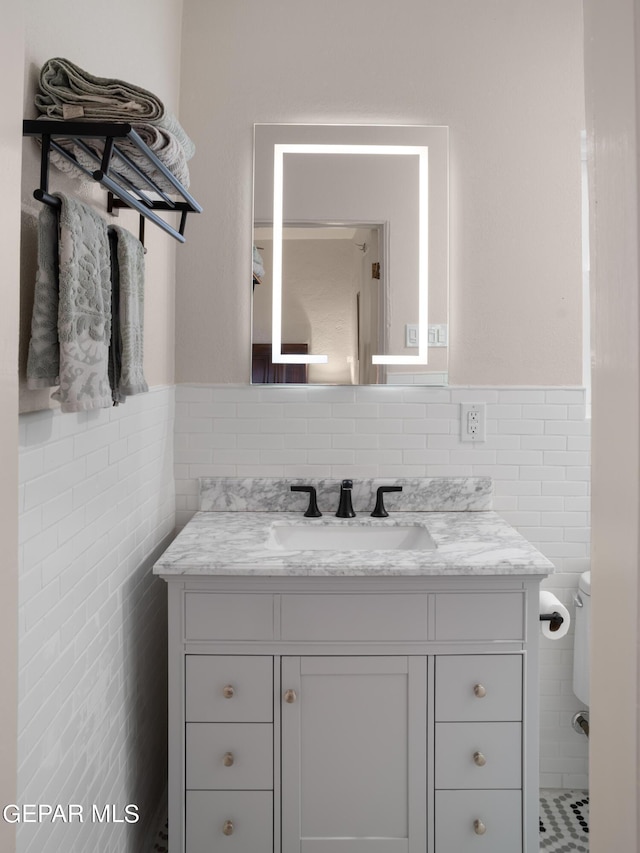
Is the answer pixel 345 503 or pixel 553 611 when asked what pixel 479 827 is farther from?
pixel 345 503

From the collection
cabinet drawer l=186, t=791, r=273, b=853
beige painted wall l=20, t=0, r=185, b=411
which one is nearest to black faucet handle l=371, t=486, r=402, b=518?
beige painted wall l=20, t=0, r=185, b=411

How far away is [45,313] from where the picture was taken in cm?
119

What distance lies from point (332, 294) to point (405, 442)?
1.77 ft

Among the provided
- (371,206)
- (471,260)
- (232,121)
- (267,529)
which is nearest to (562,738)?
(267,529)

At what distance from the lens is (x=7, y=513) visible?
643 mm

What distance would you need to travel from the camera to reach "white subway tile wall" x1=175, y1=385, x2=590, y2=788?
243cm

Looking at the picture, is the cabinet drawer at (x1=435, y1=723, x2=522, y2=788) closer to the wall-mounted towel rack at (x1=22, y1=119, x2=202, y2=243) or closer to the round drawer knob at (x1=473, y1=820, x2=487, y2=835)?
the round drawer knob at (x1=473, y1=820, x2=487, y2=835)

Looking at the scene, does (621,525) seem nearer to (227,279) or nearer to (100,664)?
(100,664)

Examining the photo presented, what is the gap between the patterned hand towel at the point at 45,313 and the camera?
3.86 ft

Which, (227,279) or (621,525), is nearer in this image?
(621,525)

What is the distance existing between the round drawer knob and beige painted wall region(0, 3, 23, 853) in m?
1.47

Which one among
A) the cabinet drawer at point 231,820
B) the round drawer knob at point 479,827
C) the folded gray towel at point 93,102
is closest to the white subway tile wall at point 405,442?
the round drawer knob at point 479,827

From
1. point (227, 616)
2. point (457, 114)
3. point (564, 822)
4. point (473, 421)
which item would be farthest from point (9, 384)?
point (564, 822)

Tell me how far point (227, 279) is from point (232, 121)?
51 cm
